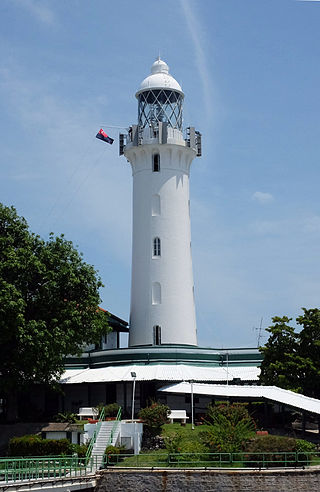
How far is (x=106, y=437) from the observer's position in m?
40.6

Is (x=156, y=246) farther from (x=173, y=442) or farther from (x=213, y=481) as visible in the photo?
(x=213, y=481)

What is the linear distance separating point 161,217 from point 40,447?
23602mm

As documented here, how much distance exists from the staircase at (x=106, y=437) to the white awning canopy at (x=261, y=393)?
178 inches

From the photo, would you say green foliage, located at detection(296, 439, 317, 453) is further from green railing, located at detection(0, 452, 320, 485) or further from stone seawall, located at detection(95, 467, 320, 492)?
stone seawall, located at detection(95, 467, 320, 492)

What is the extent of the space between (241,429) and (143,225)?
79.1 feet

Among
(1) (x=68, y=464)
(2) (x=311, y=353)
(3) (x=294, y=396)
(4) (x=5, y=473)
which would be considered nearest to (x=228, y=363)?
(2) (x=311, y=353)

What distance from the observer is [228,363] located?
54219 mm

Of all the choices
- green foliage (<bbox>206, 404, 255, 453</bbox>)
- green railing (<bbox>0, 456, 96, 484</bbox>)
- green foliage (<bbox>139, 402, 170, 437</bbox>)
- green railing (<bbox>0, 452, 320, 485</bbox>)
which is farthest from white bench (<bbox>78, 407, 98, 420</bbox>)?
green railing (<bbox>0, 456, 96, 484</bbox>)

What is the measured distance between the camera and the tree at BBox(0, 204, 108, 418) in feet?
144

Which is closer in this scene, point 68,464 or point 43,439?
point 68,464

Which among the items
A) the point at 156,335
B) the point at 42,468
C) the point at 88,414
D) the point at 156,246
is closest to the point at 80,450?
the point at 42,468

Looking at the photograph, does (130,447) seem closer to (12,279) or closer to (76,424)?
(76,424)

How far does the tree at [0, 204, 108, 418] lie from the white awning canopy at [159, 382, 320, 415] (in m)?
6.58

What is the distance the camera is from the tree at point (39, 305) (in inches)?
1729
